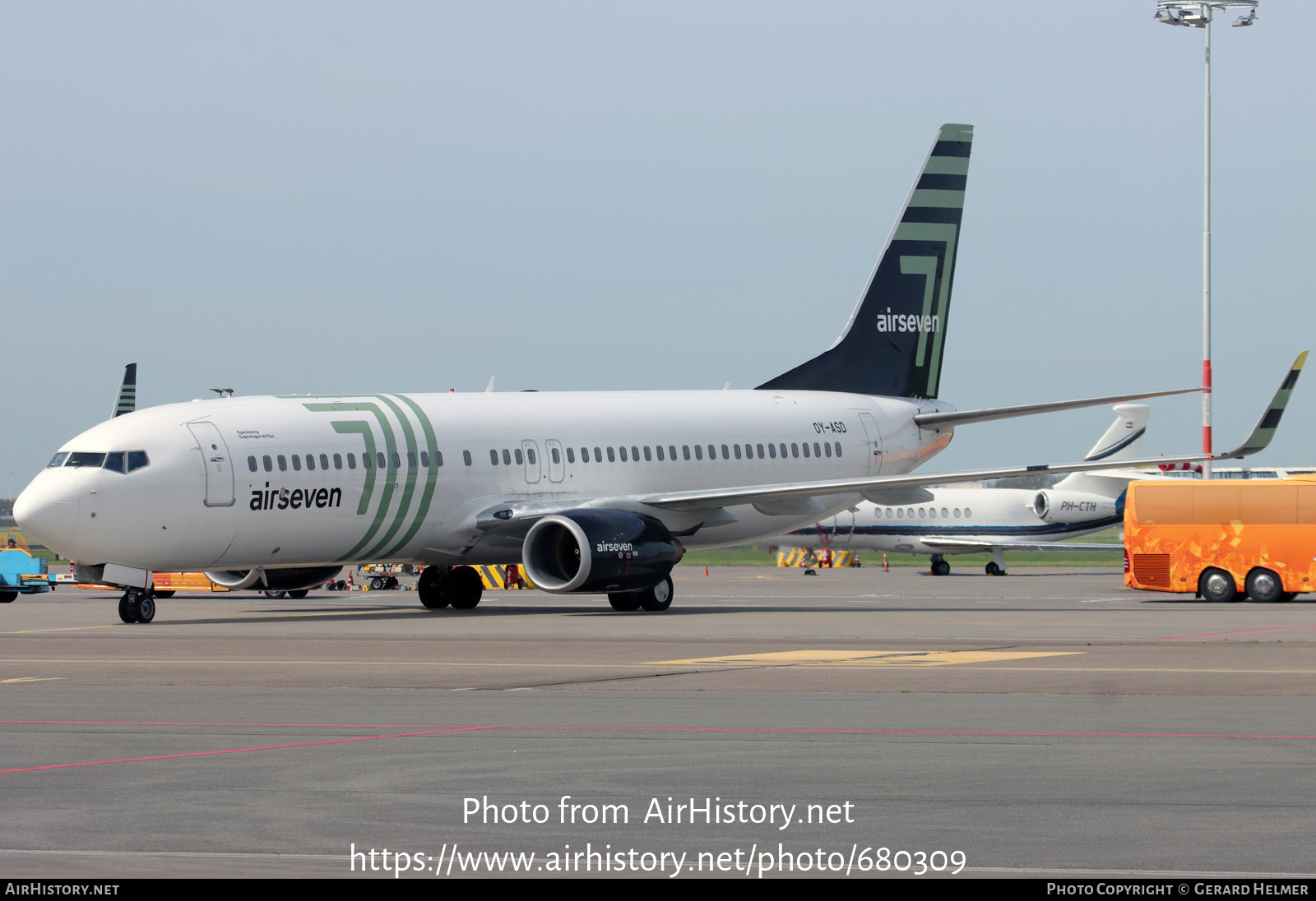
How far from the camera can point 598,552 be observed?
98.5ft

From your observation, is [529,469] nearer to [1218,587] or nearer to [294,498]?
[294,498]

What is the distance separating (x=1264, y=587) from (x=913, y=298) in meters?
10.7

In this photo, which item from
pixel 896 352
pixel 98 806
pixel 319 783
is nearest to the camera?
pixel 98 806

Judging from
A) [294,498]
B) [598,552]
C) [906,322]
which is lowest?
[598,552]

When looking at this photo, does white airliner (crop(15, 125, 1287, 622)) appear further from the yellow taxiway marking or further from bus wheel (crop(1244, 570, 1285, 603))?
the yellow taxiway marking

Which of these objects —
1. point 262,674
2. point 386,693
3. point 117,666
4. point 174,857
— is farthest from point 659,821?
point 117,666

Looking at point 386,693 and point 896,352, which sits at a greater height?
point 896,352

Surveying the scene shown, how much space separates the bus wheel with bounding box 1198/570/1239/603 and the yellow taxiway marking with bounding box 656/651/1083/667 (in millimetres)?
18124

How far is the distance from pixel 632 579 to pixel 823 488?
443cm

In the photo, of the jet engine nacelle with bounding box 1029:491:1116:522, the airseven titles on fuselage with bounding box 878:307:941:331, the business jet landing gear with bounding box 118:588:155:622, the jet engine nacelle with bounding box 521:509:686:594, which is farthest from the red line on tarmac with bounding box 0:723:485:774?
the jet engine nacelle with bounding box 1029:491:1116:522

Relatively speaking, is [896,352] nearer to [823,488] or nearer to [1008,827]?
[823,488]

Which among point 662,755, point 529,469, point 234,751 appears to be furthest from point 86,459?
point 662,755
